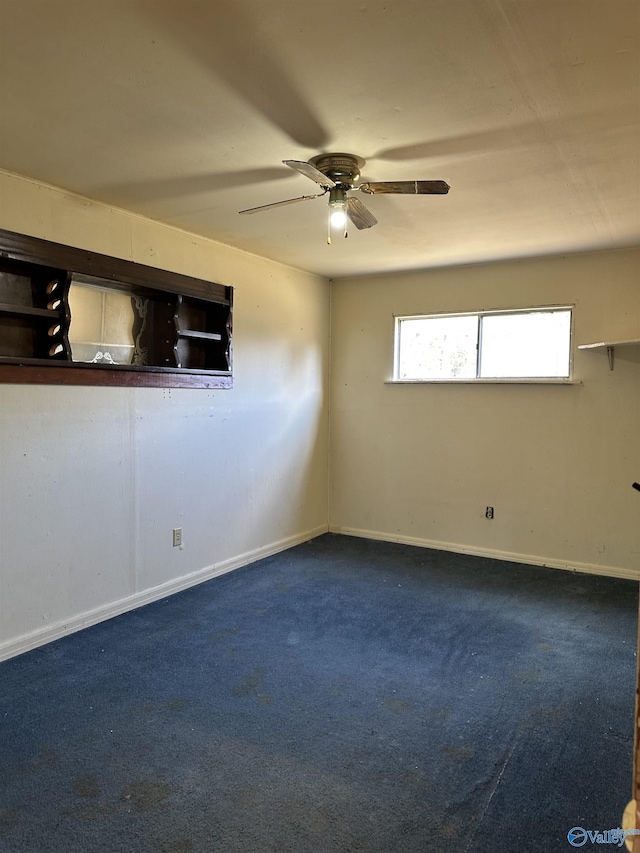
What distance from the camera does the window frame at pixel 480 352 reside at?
171 inches

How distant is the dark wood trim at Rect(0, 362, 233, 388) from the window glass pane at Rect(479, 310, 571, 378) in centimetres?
216

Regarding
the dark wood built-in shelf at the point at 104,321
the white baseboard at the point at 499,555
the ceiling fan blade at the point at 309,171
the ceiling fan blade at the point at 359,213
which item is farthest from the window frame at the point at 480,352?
the ceiling fan blade at the point at 309,171

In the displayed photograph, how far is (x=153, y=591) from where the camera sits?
3.68m

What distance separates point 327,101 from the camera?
2053 mm

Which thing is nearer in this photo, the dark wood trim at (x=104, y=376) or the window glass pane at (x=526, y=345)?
the dark wood trim at (x=104, y=376)

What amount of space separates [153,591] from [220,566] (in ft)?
2.10

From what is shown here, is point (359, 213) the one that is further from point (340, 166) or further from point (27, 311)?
point (27, 311)

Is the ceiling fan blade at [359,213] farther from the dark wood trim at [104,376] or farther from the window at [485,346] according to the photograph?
the window at [485,346]

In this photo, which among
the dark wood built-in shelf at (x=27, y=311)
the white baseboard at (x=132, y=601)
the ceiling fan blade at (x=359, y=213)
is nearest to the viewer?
the ceiling fan blade at (x=359, y=213)

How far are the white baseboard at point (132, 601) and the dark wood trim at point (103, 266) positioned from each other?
1.94 m

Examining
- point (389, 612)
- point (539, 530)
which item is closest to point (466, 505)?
point (539, 530)

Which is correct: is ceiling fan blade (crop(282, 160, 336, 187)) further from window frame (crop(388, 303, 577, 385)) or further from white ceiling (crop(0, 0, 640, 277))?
window frame (crop(388, 303, 577, 385))

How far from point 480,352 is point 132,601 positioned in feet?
10.7

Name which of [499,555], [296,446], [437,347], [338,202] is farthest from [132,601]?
[437,347]
